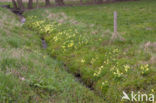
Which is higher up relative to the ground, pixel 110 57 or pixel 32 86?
pixel 32 86

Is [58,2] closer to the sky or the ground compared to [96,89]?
closer to the sky

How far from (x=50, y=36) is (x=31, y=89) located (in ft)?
32.8

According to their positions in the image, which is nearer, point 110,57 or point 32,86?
point 32,86

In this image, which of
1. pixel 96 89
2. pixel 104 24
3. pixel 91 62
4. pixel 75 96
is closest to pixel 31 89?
pixel 75 96

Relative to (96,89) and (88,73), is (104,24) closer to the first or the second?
(88,73)

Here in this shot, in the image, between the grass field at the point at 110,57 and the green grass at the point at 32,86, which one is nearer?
the green grass at the point at 32,86

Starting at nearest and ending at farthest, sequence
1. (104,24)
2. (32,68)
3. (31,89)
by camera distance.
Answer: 1. (31,89)
2. (32,68)
3. (104,24)

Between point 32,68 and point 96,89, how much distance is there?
2773mm

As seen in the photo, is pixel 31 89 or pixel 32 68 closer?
pixel 31 89

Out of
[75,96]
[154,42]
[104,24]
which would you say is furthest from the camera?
[104,24]

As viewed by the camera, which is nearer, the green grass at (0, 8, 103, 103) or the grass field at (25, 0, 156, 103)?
the green grass at (0, 8, 103, 103)

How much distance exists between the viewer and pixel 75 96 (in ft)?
24.3

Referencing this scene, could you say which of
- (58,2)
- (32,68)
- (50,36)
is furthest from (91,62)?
(58,2)

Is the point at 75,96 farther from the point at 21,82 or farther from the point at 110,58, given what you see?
the point at 110,58
